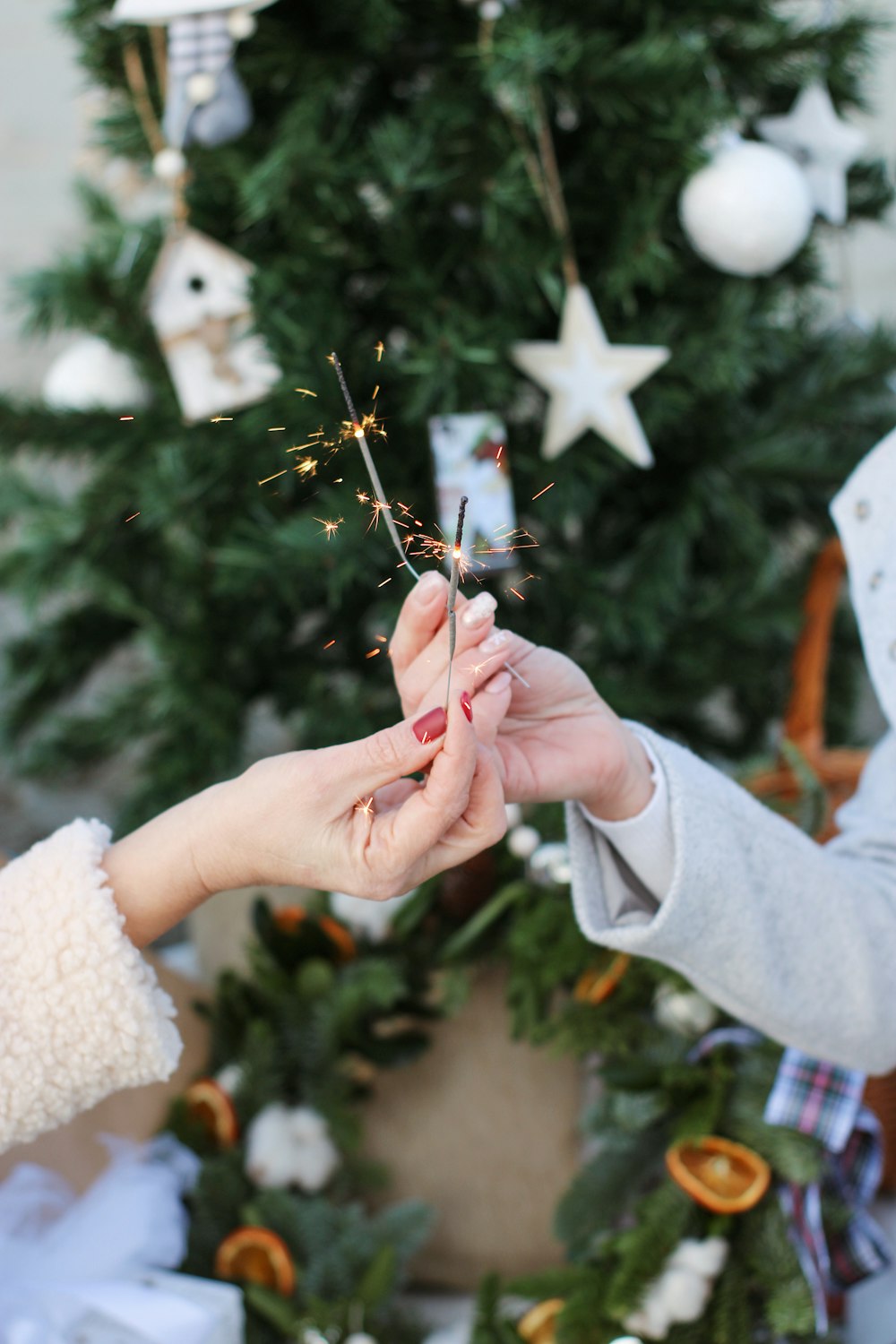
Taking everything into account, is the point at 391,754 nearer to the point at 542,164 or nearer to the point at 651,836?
the point at 651,836

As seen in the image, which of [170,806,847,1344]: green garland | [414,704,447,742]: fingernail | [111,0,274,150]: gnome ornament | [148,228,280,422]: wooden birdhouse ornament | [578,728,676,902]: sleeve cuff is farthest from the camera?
[148,228,280,422]: wooden birdhouse ornament

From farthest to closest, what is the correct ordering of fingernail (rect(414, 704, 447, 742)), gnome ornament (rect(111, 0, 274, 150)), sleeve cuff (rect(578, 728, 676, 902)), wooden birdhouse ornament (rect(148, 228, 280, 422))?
wooden birdhouse ornament (rect(148, 228, 280, 422))
gnome ornament (rect(111, 0, 274, 150))
sleeve cuff (rect(578, 728, 676, 902))
fingernail (rect(414, 704, 447, 742))

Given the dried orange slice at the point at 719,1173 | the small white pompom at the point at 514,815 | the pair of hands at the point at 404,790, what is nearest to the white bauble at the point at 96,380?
Result: the small white pompom at the point at 514,815

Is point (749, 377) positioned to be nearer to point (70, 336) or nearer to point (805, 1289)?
point (805, 1289)

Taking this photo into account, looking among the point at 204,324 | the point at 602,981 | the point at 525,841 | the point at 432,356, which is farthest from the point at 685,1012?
the point at 204,324

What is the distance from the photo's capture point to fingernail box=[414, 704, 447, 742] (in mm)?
444

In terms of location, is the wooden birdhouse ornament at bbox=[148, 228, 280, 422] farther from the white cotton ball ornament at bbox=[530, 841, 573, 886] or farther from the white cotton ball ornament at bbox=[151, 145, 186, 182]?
the white cotton ball ornament at bbox=[530, 841, 573, 886]

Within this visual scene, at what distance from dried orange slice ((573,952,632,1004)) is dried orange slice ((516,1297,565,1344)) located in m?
0.21

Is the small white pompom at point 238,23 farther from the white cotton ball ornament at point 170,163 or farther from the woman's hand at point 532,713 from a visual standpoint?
the woman's hand at point 532,713

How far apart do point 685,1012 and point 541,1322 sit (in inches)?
9.3

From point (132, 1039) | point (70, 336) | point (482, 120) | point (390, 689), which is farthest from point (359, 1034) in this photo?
point (70, 336)

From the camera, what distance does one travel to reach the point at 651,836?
0.59m

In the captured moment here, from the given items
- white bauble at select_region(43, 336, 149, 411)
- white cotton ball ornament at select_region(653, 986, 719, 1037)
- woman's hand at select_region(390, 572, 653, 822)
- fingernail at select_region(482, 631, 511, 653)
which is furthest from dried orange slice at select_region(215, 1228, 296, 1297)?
white bauble at select_region(43, 336, 149, 411)

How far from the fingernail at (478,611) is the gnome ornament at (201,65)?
2.08 feet
